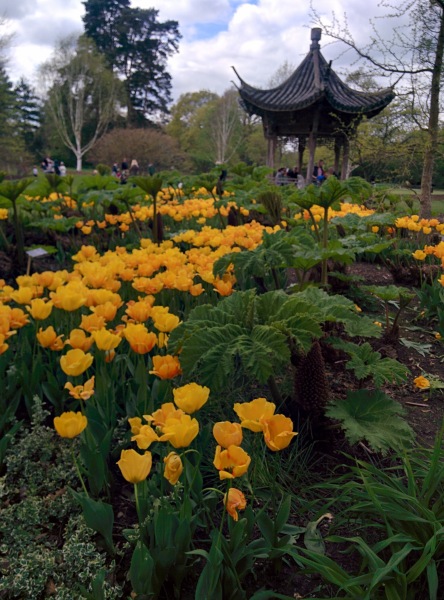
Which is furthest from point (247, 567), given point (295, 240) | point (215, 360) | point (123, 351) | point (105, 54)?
point (105, 54)

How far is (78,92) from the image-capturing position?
4388 centimetres

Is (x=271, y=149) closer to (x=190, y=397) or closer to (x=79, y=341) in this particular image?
(x=79, y=341)

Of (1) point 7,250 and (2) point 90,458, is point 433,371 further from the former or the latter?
(1) point 7,250

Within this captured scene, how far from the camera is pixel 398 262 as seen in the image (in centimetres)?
439

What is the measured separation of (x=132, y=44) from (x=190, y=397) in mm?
55882

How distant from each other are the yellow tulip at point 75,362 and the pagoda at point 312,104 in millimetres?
15057

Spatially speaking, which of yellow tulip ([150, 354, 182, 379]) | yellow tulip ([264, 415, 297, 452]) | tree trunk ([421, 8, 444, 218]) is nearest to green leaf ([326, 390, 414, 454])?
yellow tulip ([264, 415, 297, 452])

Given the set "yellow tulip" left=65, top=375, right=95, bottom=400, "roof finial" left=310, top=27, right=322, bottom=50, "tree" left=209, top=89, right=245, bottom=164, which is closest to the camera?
"yellow tulip" left=65, top=375, right=95, bottom=400

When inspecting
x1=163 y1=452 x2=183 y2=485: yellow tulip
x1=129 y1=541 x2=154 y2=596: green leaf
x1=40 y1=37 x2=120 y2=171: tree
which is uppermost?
x1=40 y1=37 x2=120 y2=171: tree

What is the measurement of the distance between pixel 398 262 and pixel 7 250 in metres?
3.87

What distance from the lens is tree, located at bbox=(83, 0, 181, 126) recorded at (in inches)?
1948

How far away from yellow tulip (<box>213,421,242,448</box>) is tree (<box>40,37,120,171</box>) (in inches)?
1781

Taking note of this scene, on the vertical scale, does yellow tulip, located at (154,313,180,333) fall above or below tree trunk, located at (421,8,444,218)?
below

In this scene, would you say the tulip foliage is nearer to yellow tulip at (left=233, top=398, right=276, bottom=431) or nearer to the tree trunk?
yellow tulip at (left=233, top=398, right=276, bottom=431)
